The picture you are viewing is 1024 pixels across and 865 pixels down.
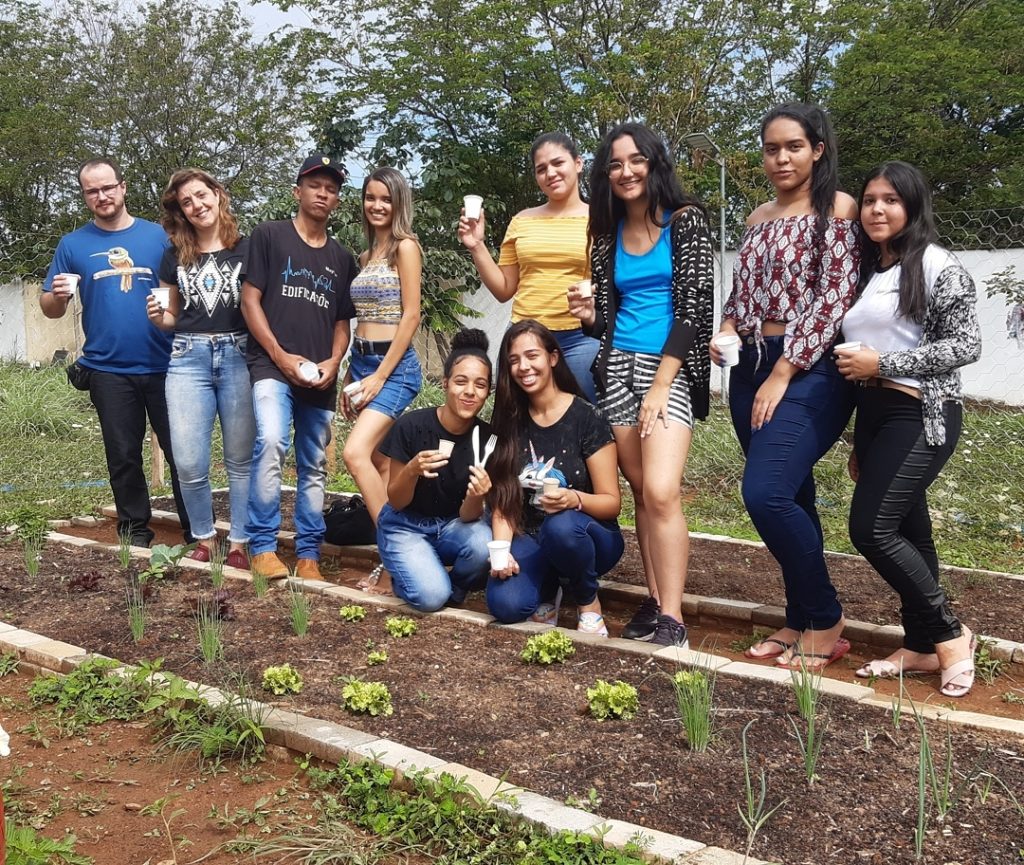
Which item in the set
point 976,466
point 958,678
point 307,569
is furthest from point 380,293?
point 976,466

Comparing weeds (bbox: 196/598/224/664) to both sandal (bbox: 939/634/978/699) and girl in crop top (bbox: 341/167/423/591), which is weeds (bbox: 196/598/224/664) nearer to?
girl in crop top (bbox: 341/167/423/591)

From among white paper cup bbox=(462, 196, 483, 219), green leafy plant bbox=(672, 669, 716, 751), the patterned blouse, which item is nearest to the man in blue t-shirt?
white paper cup bbox=(462, 196, 483, 219)

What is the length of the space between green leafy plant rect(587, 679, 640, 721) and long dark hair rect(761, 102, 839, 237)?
174cm

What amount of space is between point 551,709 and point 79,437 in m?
9.09

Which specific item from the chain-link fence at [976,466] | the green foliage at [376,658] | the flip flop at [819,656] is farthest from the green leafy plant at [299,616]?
the chain-link fence at [976,466]

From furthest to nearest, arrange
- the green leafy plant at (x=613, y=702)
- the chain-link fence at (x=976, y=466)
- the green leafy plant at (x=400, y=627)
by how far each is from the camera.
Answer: the chain-link fence at (x=976, y=466), the green leafy plant at (x=400, y=627), the green leafy plant at (x=613, y=702)

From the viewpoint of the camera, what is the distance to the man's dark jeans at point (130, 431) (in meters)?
5.47

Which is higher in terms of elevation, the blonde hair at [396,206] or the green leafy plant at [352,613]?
the blonde hair at [396,206]

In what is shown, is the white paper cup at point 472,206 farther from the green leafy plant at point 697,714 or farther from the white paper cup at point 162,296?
the green leafy plant at point 697,714

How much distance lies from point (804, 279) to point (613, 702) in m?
1.64

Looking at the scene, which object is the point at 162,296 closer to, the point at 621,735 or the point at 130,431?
the point at 130,431

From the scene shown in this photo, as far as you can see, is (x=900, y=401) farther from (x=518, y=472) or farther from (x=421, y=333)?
(x=421, y=333)

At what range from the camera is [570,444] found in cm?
411

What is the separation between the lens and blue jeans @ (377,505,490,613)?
14.1 ft
